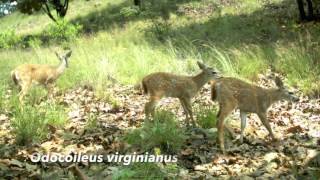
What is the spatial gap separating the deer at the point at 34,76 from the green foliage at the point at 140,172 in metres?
5.64

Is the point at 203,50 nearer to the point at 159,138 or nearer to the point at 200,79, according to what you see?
the point at 200,79

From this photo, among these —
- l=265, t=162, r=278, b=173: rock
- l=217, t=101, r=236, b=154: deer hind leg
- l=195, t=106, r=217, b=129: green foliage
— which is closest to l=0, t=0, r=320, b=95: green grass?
l=195, t=106, r=217, b=129: green foliage

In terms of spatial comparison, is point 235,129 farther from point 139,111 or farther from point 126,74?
point 126,74

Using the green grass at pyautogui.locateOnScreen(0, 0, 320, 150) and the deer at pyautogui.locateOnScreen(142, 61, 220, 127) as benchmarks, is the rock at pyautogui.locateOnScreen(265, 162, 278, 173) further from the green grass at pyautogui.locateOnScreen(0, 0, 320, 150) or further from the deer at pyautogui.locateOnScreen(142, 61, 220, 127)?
the deer at pyautogui.locateOnScreen(142, 61, 220, 127)

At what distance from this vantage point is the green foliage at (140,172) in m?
5.28

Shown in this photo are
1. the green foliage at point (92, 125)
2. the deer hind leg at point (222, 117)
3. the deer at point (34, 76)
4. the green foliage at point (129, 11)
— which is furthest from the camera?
the green foliage at point (129, 11)

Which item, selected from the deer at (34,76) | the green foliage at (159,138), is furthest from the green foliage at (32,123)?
the deer at (34,76)

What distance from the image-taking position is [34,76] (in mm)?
11531

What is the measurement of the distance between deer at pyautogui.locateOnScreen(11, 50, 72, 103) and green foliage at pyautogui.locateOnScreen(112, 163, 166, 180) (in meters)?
5.64

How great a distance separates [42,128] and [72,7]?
4002 centimetres

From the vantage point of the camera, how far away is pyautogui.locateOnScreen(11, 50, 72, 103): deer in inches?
443

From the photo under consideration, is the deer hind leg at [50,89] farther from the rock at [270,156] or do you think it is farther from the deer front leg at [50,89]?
the rock at [270,156]

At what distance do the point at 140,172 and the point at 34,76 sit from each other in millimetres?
6560

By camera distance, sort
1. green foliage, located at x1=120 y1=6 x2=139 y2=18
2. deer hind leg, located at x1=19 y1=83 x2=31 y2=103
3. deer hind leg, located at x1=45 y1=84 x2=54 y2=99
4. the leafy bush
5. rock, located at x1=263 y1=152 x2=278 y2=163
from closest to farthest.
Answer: rock, located at x1=263 y1=152 x2=278 y2=163 → deer hind leg, located at x1=19 y1=83 x2=31 y2=103 → deer hind leg, located at x1=45 y1=84 x2=54 y2=99 → the leafy bush → green foliage, located at x1=120 y1=6 x2=139 y2=18
